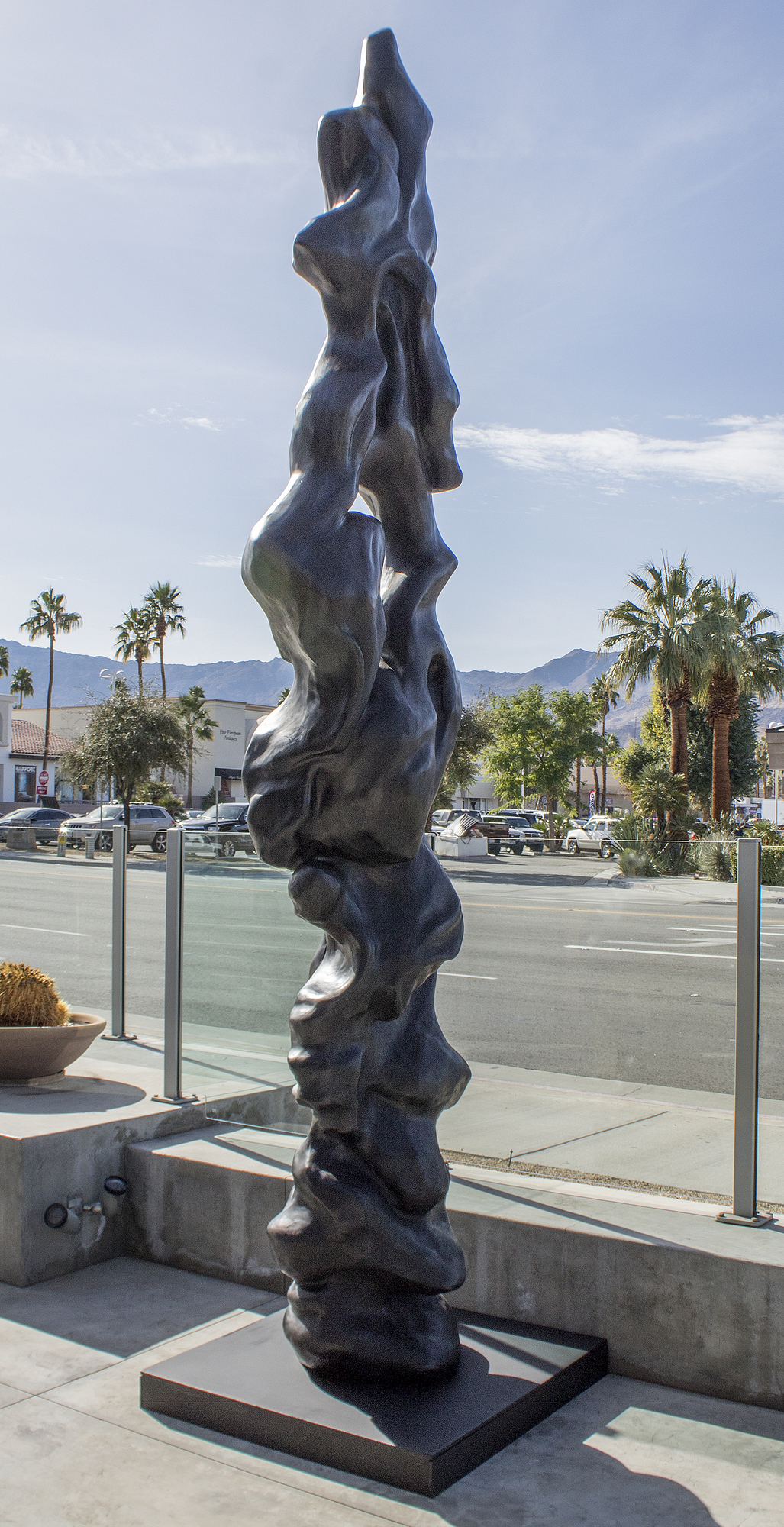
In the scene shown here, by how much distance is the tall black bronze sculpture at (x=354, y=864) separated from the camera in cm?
345

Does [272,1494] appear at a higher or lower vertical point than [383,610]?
lower

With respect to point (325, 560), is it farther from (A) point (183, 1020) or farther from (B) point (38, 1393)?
(A) point (183, 1020)

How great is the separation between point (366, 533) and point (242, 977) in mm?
2827

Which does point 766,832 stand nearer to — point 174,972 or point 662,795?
point 662,795

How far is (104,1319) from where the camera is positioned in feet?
14.1

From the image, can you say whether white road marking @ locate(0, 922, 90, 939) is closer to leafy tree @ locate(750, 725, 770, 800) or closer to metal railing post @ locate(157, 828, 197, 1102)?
metal railing post @ locate(157, 828, 197, 1102)

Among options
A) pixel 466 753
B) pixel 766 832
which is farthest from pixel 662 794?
pixel 466 753

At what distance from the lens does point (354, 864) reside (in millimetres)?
3617

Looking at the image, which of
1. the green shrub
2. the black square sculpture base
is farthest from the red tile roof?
the black square sculpture base

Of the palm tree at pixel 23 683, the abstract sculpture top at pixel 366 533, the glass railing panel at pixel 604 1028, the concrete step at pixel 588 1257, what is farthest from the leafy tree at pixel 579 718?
the abstract sculpture top at pixel 366 533

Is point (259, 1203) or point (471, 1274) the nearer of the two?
point (471, 1274)

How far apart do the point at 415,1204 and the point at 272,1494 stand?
0.81m

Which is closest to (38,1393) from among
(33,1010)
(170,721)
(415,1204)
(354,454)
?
(415,1204)

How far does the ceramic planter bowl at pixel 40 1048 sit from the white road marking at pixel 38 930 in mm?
2903
